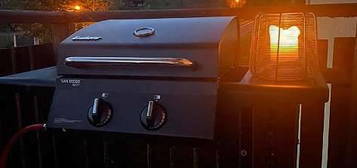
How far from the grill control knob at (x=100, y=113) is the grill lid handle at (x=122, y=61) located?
0.10 metres

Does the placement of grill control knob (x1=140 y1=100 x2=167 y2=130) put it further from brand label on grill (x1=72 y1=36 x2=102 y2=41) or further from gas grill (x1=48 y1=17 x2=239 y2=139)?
brand label on grill (x1=72 y1=36 x2=102 y2=41)

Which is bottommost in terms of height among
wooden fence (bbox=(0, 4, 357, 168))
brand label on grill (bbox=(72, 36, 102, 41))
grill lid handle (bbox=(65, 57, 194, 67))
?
wooden fence (bbox=(0, 4, 357, 168))

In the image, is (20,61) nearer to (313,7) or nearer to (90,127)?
(90,127)

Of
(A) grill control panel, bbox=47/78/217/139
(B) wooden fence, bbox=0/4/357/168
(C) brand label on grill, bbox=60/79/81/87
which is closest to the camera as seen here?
(A) grill control panel, bbox=47/78/217/139

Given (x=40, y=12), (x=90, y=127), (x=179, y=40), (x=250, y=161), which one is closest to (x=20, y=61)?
(x=40, y=12)

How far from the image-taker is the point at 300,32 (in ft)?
3.28

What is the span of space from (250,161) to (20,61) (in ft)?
3.74

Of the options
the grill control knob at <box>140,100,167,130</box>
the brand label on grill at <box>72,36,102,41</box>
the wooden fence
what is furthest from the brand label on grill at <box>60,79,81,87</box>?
the wooden fence

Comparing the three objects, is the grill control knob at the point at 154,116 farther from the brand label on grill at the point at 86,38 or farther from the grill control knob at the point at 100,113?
the brand label on grill at the point at 86,38

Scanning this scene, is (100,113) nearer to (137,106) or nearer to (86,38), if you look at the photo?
(137,106)

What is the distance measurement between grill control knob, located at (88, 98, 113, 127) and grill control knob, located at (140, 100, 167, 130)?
98 mm

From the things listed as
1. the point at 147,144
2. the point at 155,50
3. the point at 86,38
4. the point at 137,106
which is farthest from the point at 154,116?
the point at 147,144

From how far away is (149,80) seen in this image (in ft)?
3.12

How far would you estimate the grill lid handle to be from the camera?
0.91m
